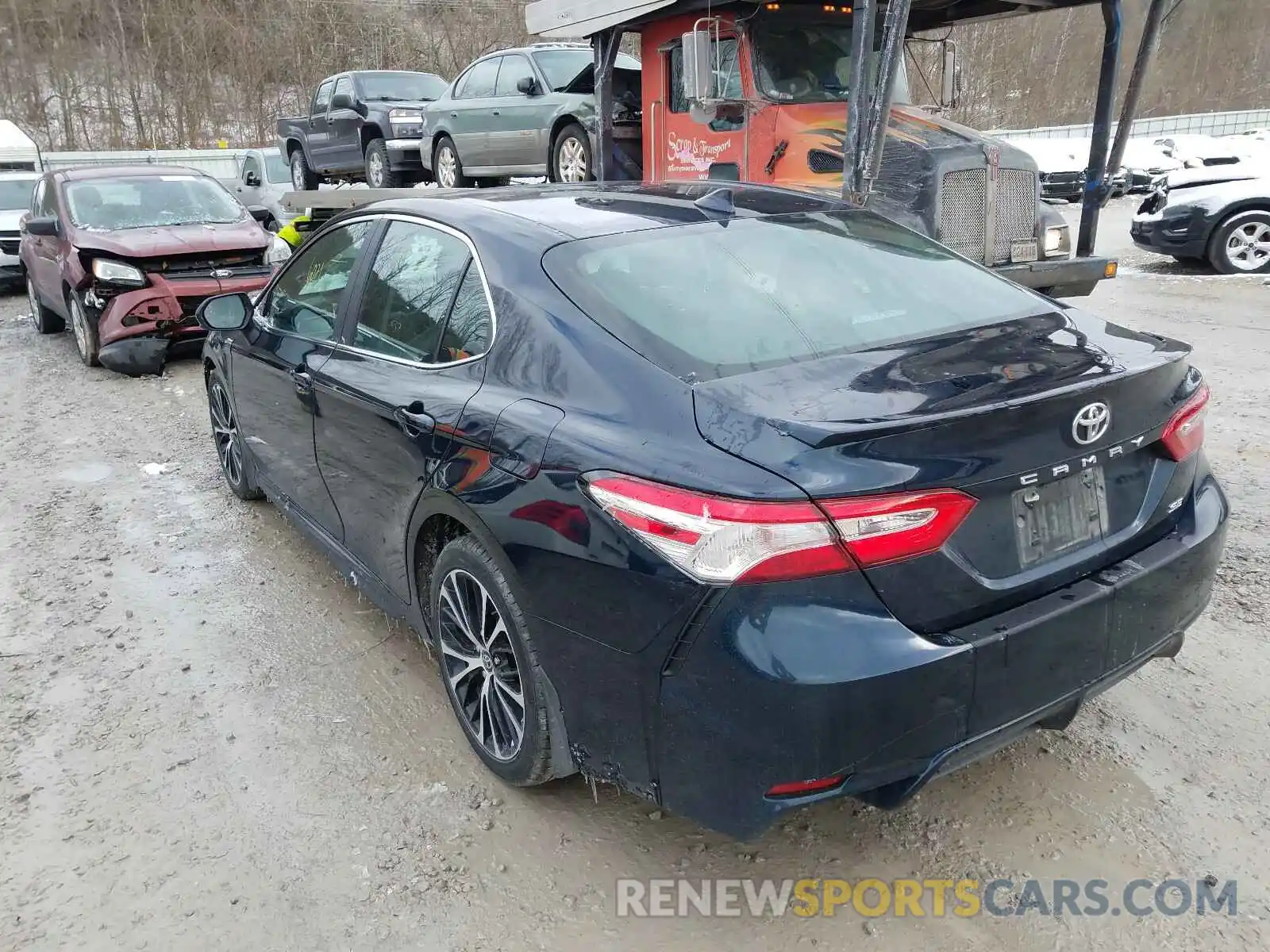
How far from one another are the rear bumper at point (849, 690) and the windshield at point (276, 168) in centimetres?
1832

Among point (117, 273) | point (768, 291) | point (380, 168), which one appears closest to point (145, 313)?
point (117, 273)

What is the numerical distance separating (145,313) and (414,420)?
6712 millimetres

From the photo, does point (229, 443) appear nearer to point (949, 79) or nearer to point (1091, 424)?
point (1091, 424)

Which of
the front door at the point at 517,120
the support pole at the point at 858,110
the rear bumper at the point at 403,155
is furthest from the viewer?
the rear bumper at the point at 403,155

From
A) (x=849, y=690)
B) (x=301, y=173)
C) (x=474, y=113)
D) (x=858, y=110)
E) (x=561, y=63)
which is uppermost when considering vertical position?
(x=561, y=63)

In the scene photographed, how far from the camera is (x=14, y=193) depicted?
1490 centimetres

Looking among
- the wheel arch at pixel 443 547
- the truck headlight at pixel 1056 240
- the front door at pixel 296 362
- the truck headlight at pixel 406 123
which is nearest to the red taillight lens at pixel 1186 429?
the wheel arch at pixel 443 547

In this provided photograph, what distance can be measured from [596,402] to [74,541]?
3859 millimetres

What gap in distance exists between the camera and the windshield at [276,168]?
1834 cm

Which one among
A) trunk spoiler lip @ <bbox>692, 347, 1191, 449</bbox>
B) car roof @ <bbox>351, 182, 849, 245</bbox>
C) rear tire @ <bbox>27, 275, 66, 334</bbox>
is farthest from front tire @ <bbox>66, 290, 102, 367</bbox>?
trunk spoiler lip @ <bbox>692, 347, 1191, 449</bbox>

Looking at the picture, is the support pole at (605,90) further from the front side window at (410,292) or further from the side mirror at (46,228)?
the front side window at (410,292)

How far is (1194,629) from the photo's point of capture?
12.1 feet

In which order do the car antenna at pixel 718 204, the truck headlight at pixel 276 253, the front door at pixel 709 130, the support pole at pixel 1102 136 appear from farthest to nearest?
the truck headlight at pixel 276 253 < the support pole at pixel 1102 136 < the front door at pixel 709 130 < the car antenna at pixel 718 204

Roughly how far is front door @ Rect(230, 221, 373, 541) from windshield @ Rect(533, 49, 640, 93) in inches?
276
